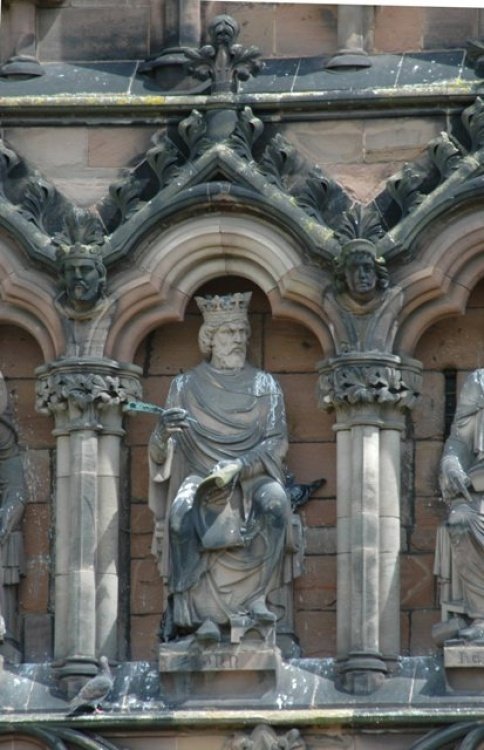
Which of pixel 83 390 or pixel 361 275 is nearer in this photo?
pixel 361 275

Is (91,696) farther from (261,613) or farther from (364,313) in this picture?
(364,313)

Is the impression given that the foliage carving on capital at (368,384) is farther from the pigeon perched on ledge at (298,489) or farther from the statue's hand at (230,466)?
the statue's hand at (230,466)

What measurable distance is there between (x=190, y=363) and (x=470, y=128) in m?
2.28

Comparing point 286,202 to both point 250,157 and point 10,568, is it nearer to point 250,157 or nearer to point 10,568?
point 250,157

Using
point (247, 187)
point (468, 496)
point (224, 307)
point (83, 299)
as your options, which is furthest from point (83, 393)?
point (468, 496)

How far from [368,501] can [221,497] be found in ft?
2.93

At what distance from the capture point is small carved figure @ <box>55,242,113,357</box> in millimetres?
35156

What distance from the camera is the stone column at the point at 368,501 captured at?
114 ft

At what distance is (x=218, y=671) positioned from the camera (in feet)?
113

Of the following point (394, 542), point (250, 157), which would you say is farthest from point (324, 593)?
point (250, 157)

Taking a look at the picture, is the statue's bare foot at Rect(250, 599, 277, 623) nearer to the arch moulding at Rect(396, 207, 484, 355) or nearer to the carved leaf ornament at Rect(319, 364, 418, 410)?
the carved leaf ornament at Rect(319, 364, 418, 410)

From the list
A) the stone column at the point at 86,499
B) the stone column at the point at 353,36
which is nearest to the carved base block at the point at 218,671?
the stone column at the point at 86,499

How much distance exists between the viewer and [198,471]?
35.0m

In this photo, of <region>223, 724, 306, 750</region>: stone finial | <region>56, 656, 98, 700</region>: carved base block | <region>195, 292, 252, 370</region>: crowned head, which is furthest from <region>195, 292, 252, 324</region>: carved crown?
<region>223, 724, 306, 750</region>: stone finial
